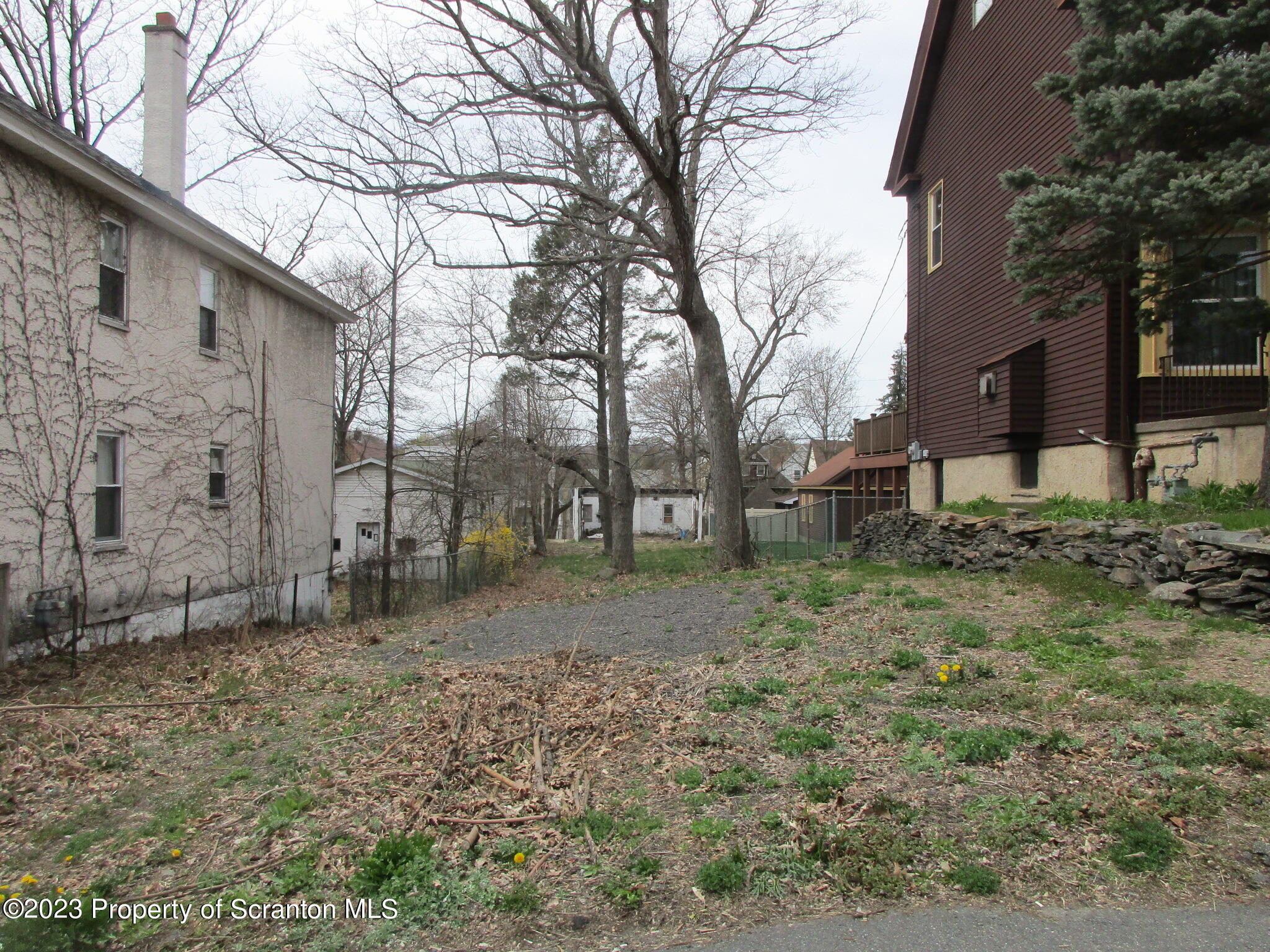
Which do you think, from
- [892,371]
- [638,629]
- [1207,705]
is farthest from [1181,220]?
[892,371]

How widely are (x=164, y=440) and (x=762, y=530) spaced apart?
28380 millimetres

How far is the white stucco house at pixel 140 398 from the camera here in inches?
374

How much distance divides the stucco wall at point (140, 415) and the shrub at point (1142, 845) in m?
10.8

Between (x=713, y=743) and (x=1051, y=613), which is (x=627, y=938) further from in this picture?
(x=1051, y=613)

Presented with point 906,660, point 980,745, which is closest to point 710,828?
point 980,745

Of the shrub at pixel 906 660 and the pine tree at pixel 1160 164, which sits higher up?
the pine tree at pixel 1160 164

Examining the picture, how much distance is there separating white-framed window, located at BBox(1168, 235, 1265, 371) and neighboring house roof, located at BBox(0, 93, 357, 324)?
505 inches

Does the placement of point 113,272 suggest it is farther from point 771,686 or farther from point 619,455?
point 619,455

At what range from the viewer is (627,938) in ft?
11.3

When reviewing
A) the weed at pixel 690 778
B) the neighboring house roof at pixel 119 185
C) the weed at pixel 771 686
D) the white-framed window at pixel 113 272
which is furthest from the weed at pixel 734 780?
the white-framed window at pixel 113 272

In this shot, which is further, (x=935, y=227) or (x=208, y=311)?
(x=935, y=227)

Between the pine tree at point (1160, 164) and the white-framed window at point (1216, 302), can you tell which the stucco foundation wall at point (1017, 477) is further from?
the pine tree at point (1160, 164)

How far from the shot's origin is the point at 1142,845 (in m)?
3.84

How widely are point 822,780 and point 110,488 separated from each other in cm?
1046
